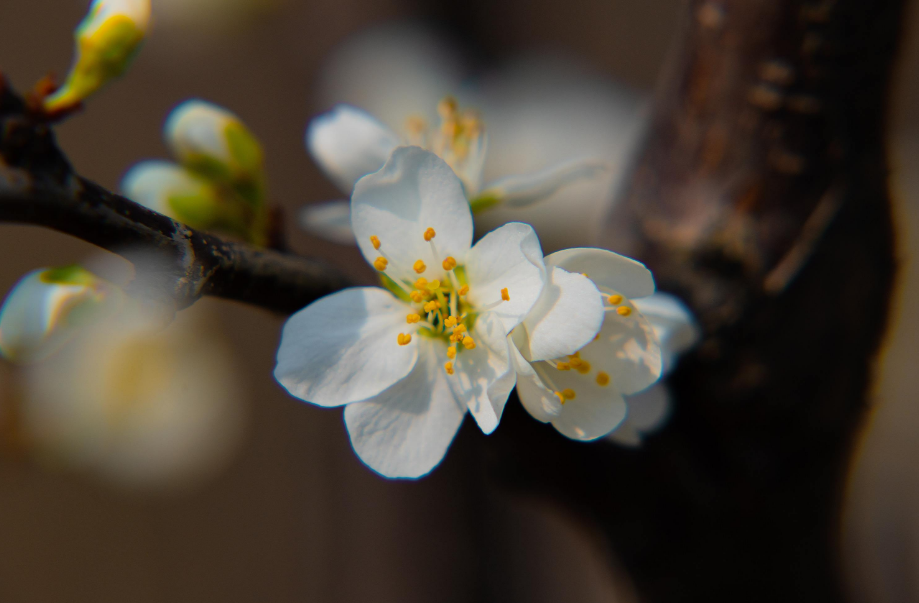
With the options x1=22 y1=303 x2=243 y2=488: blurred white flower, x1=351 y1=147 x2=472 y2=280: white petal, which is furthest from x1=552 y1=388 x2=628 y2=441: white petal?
x1=22 y1=303 x2=243 y2=488: blurred white flower

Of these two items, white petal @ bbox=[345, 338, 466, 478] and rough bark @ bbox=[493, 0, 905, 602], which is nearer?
white petal @ bbox=[345, 338, 466, 478]

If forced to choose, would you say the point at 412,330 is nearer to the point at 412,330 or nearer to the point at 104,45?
the point at 412,330

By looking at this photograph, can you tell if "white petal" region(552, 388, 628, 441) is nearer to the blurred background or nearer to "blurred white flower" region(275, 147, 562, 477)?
"blurred white flower" region(275, 147, 562, 477)

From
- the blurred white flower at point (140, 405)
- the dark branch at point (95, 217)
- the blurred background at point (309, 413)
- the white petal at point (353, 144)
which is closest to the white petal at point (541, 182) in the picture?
the white petal at point (353, 144)

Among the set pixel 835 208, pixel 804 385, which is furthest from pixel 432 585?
pixel 835 208

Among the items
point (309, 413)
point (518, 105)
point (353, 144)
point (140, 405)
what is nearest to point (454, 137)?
point (353, 144)

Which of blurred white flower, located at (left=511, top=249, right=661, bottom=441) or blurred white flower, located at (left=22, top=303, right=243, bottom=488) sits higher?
blurred white flower, located at (left=511, top=249, right=661, bottom=441)
